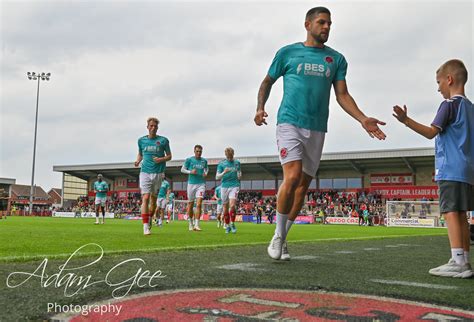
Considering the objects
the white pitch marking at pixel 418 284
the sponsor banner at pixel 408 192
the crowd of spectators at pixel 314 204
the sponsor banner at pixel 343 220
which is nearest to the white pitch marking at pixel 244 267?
the white pitch marking at pixel 418 284

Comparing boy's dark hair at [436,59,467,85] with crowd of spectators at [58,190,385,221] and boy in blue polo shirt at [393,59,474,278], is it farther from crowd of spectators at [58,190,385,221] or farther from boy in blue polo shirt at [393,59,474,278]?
crowd of spectators at [58,190,385,221]

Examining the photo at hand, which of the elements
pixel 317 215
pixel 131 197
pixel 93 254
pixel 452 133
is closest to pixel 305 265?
pixel 452 133

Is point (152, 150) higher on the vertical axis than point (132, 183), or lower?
lower

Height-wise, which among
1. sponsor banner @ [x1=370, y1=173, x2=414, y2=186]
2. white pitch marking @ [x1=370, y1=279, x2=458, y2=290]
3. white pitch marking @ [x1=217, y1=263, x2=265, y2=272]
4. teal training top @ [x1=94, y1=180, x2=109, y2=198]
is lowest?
white pitch marking @ [x1=370, y1=279, x2=458, y2=290]

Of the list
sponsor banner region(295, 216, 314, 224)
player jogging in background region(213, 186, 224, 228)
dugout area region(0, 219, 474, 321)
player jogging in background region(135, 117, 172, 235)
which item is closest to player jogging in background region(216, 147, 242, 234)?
player jogging in background region(135, 117, 172, 235)

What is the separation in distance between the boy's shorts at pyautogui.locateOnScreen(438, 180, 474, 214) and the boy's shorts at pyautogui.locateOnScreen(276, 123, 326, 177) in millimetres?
Result: 1330

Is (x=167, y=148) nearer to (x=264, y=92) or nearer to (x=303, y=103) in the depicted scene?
(x=264, y=92)

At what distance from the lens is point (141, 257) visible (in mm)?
4938

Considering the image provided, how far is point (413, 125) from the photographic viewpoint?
165 inches

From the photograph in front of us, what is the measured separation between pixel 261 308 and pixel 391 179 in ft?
166

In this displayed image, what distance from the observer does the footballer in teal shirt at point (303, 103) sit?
495cm

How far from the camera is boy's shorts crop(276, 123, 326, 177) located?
4.92m

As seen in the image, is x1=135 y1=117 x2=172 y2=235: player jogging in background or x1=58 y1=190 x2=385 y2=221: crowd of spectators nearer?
x1=135 y1=117 x2=172 y2=235: player jogging in background

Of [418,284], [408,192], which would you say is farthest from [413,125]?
[408,192]
